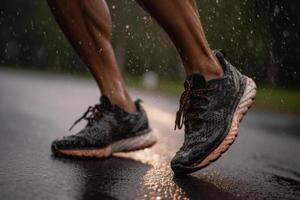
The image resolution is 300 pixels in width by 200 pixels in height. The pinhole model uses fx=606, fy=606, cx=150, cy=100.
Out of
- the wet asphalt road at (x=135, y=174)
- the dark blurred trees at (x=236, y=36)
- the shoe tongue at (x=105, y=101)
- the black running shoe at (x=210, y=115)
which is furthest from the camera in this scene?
the dark blurred trees at (x=236, y=36)

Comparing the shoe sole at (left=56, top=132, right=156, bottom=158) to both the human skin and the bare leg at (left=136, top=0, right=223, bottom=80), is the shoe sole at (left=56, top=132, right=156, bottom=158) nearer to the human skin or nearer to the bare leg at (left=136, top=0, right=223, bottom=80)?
the human skin

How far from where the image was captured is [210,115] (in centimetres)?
250

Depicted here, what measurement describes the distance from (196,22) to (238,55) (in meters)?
15.3

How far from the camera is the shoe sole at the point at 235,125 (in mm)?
2420

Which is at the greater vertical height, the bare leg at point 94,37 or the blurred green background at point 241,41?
the bare leg at point 94,37

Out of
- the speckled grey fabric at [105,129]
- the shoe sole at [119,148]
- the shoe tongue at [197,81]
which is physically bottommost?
the shoe sole at [119,148]

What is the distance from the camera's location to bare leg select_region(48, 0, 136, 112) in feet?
9.76

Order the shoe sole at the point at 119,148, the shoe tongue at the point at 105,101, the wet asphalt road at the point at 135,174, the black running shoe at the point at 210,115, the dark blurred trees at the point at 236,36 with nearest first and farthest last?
the wet asphalt road at the point at 135,174 < the black running shoe at the point at 210,115 < the shoe sole at the point at 119,148 < the shoe tongue at the point at 105,101 < the dark blurred trees at the point at 236,36

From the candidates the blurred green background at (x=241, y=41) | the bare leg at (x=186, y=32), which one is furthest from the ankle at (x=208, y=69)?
the blurred green background at (x=241, y=41)

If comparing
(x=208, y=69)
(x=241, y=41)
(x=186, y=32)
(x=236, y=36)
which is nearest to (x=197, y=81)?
(x=208, y=69)

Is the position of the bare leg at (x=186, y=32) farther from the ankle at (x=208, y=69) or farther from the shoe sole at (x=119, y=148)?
the shoe sole at (x=119, y=148)

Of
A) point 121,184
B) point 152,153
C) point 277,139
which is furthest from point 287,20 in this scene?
point 121,184

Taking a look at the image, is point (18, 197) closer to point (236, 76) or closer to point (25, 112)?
point (236, 76)

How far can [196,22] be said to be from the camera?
251 cm
